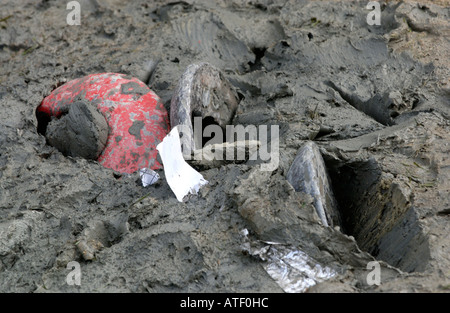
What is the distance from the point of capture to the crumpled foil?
2398 mm

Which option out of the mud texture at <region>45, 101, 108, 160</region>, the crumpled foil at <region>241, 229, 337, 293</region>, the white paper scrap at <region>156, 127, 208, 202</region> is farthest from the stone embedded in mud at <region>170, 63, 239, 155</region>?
the crumpled foil at <region>241, 229, 337, 293</region>

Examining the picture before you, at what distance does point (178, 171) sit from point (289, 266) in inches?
38.8

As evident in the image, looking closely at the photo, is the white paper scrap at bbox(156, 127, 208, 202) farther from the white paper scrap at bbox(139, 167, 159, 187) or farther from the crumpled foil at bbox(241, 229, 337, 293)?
the crumpled foil at bbox(241, 229, 337, 293)

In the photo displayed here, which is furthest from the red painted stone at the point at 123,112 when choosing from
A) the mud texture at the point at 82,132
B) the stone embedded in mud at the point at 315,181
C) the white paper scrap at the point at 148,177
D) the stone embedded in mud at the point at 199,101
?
the stone embedded in mud at the point at 315,181

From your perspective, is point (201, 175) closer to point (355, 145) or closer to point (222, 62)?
point (355, 145)

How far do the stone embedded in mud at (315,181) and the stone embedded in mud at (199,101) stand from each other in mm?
735

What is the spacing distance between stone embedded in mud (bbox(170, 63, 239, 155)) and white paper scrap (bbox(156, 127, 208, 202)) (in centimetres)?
10

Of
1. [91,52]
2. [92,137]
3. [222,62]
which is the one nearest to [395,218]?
[92,137]

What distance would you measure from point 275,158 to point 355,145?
568 millimetres

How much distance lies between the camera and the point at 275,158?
3.12 meters

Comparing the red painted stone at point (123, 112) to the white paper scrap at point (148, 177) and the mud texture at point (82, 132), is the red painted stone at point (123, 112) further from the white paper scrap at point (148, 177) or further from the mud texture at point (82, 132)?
the white paper scrap at point (148, 177)

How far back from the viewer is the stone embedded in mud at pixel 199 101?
359 cm

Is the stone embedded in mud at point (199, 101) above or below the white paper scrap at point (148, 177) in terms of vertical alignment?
above

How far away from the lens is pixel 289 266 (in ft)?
8.12
